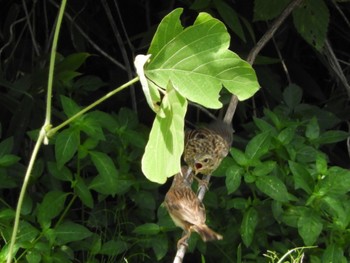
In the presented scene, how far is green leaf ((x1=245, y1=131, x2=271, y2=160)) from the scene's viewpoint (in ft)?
8.04

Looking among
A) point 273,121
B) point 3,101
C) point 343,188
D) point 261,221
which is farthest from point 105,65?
point 343,188

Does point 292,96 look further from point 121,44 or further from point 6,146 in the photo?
point 6,146

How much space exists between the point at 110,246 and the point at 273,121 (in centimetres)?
65

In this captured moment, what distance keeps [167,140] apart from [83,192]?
4.75 feet

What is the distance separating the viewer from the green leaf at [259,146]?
2451mm

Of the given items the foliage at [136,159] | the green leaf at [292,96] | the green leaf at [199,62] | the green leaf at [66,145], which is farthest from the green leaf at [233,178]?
the green leaf at [199,62]

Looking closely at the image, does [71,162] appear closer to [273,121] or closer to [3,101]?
[3,101]

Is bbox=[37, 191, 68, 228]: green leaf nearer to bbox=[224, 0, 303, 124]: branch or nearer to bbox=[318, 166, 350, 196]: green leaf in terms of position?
bbox=[224, 0, 303, 124]: branch

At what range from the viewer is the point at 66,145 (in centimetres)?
240

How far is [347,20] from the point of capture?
3105mm

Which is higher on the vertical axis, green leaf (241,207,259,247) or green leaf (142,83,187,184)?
green leaf (142,83,187,184)

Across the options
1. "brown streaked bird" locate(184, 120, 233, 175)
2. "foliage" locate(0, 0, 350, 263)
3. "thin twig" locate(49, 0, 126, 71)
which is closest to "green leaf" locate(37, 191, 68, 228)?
"foliage" locate(0, 0, 350, 263)

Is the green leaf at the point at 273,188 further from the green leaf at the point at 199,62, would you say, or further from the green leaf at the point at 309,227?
the green leaf at the point at 199,62

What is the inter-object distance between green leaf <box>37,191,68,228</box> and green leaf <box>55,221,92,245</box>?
0.04 metres
